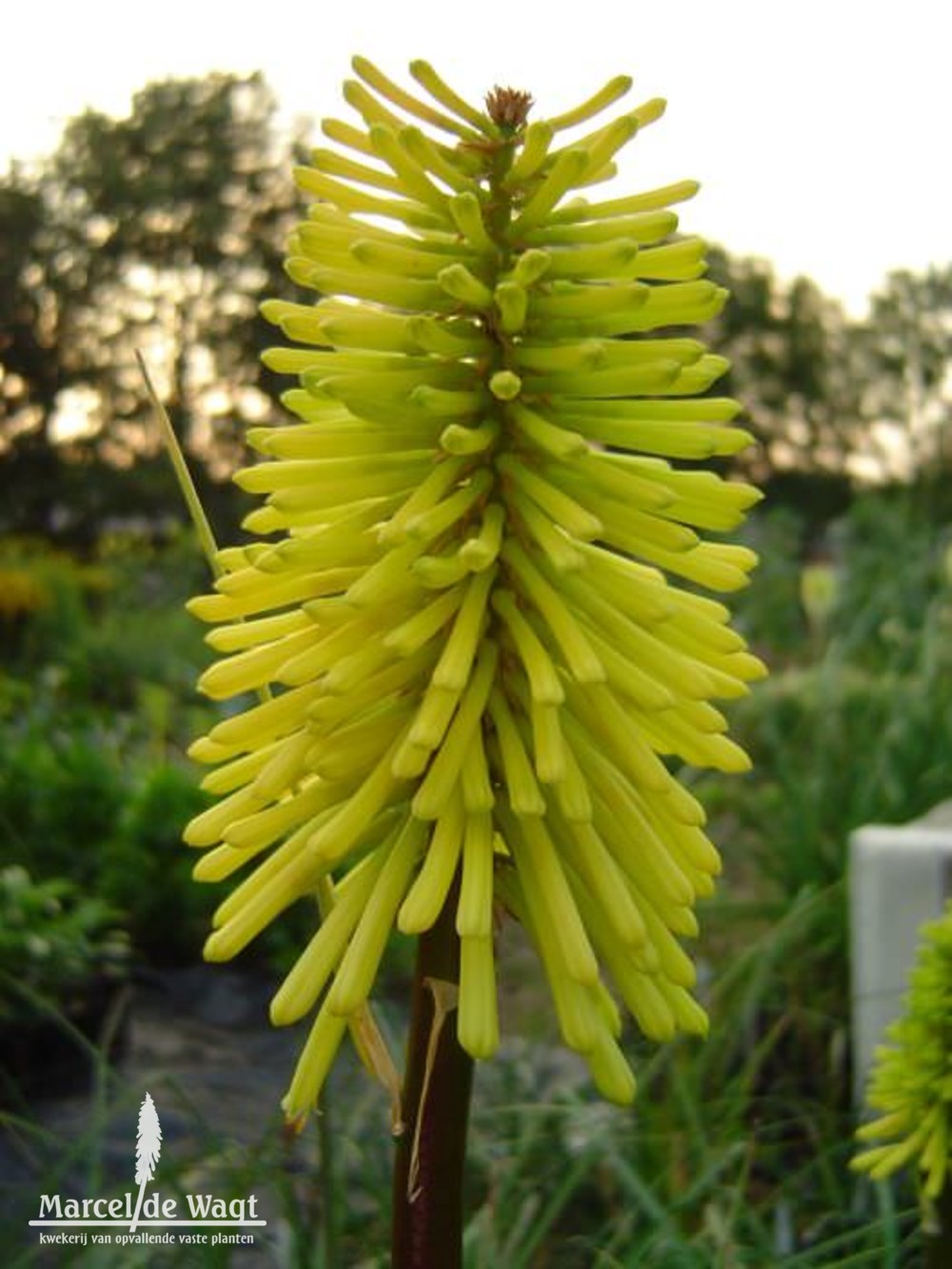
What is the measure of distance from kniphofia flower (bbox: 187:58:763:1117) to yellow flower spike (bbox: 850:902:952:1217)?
21.9 inches

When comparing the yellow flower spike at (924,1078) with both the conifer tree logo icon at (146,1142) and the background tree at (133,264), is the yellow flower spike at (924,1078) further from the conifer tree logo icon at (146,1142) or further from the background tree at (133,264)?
the background tree at (133,264)

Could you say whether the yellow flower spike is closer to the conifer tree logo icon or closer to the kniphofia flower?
the kniphofia flower

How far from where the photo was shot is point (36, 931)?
4.50 meters

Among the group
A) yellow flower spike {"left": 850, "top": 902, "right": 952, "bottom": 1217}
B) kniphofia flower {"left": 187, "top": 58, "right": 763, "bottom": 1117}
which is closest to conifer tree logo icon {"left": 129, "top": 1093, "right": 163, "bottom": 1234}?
kniphofia flower {"left": 187, "top": 58, "right": 763, "bottom": 1117}

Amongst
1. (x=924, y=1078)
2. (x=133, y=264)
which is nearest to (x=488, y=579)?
(x=924, y=1078)

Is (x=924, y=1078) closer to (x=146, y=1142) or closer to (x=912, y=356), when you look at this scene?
(x=146, y=1142)

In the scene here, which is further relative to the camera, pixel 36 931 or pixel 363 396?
pixel 36 931

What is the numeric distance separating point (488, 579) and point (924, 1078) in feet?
2.91

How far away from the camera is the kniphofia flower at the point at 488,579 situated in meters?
1.53

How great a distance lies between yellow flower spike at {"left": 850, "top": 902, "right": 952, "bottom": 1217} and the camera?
2033 millimetres

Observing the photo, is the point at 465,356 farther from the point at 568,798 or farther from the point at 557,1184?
the point at 557,1184

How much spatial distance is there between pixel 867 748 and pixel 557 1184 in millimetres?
3063

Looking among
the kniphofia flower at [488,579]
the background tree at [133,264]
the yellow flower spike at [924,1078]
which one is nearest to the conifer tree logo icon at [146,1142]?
the kniphofia flower at [488,579]

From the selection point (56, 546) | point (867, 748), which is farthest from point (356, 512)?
point (56, 546)
